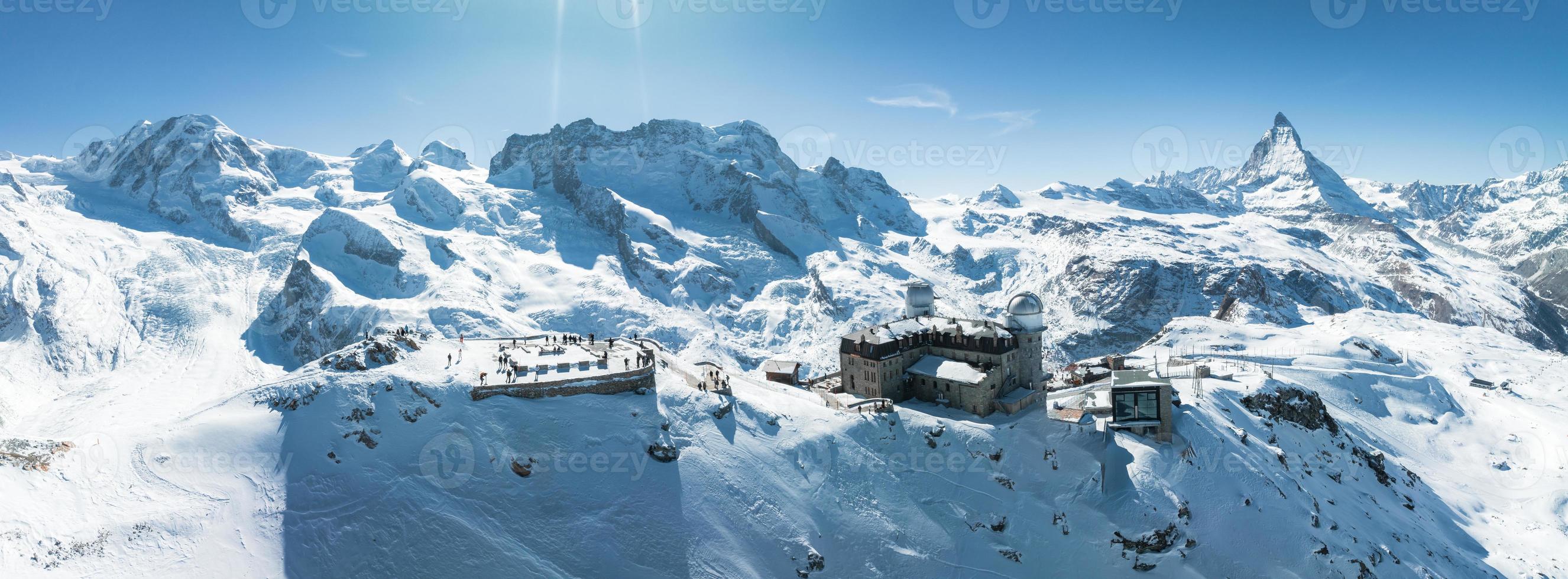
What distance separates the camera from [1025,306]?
6612 centimetres

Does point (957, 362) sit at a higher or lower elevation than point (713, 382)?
higher

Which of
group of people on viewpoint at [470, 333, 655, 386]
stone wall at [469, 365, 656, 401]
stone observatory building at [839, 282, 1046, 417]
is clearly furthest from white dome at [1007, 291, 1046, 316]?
stone wall at [469, 365, 656, 401]

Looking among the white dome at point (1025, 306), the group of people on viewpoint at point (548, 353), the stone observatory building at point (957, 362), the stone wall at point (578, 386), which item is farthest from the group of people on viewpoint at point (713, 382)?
the white dome at point (1025, 306)

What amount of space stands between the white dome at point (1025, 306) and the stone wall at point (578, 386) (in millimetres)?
34083

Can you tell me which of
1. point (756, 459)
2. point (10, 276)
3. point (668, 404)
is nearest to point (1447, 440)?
point (756, 459)

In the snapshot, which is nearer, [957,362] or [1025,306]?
[957,362]

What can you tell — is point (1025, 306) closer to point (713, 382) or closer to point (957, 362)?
point (957, 362)

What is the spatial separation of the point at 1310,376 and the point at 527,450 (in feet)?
358

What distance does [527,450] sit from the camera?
47.9m

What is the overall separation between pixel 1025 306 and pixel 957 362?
27.6ft

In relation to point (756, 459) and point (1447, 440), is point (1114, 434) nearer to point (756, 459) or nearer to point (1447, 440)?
point (756, 459)

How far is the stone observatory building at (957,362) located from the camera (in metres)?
61.8

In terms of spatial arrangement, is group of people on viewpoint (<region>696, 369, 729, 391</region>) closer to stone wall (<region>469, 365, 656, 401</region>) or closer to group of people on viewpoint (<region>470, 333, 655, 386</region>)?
group of people on viewpoint (<region>470, 333, 655, 386</region>)

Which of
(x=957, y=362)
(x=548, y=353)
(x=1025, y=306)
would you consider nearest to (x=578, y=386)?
(x=548, y=353)
